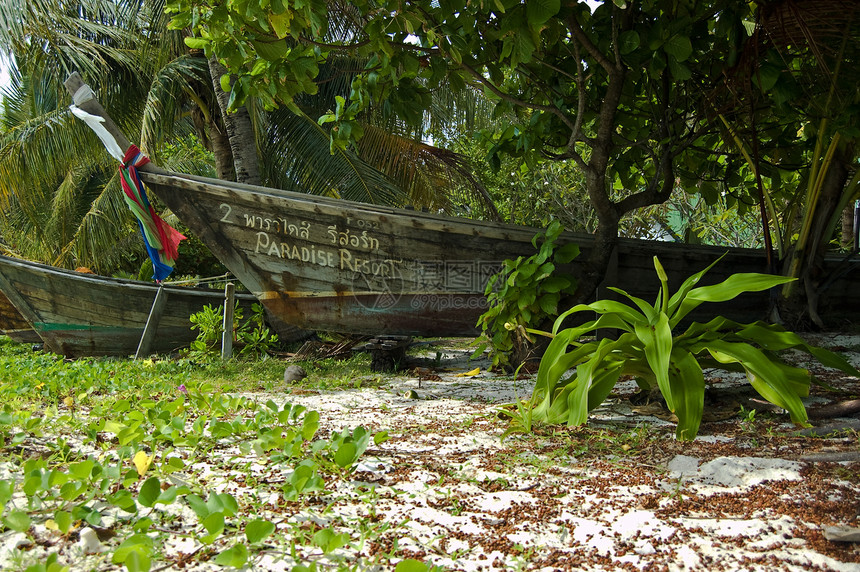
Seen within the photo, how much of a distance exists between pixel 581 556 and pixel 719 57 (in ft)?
13.4

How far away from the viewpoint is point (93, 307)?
23.6ft

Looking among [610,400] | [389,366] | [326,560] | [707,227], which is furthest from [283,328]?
[707,227]

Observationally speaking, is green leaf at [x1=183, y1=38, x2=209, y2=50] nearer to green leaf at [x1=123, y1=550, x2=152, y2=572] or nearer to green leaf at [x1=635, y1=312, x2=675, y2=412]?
green leaf at [x1=635, y1=312, x2=675, y2=412]

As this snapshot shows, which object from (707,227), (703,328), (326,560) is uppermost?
(707,227)

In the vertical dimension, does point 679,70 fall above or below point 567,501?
above

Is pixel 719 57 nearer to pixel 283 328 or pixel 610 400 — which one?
pixel 610 400

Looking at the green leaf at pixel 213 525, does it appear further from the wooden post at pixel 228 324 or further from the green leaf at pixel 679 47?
the wooden post at pixel 228 324

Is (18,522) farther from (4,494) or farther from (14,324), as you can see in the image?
(14,324)

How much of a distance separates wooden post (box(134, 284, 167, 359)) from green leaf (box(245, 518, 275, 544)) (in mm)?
5713

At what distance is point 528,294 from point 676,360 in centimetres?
158

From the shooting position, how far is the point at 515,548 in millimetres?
1531

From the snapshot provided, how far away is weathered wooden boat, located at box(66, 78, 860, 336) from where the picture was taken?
195 inches

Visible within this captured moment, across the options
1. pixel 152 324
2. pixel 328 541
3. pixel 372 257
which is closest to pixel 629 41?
pixel 372 257

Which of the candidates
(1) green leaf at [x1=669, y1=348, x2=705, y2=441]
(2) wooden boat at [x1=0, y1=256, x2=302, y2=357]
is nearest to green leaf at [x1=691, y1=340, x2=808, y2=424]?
(1) green leaf at [x1=669, y1=348, x2=705, y2=441]
